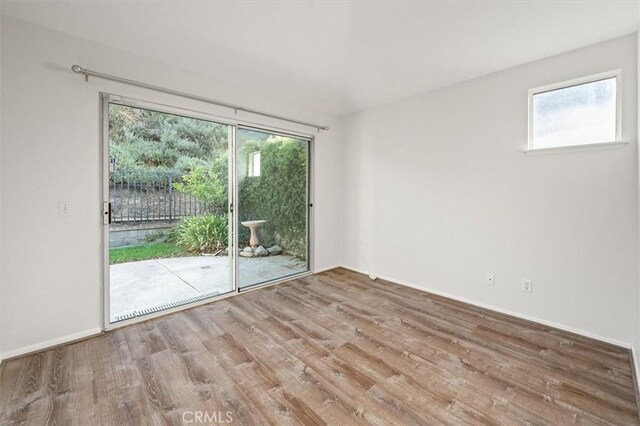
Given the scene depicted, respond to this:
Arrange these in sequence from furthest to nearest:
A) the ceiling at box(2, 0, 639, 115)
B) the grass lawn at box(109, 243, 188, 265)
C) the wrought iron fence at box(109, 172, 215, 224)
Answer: the grass lawn at box(109, 243, 188, 265) → the wrought iron fence at box(109, 172, 215, 224) → the ceiling at box(2, 0, 639, 115)

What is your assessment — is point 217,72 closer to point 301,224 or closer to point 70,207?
point 70,207

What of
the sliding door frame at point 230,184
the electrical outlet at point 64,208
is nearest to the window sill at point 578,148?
the sliding door frame at point 230,184

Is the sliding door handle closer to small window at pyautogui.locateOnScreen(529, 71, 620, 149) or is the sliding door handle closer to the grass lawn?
the grass lawn

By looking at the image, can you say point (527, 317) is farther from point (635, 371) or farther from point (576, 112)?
point (576, 112)

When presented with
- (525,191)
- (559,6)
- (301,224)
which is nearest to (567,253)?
(525,191)

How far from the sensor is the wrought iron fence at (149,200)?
2.60 meters

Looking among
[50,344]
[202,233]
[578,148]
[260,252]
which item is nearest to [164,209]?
[202,233]

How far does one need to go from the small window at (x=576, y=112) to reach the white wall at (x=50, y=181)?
3.75 meters

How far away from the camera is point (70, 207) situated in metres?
2.24

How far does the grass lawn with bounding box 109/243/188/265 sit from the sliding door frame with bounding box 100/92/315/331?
13.5 inches

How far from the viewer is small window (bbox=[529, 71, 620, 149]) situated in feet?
7.43

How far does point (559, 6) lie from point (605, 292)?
2256 mm

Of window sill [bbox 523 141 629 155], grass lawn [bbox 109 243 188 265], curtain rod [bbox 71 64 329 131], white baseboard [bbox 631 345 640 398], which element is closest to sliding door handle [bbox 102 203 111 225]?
grass lawn [bbox 109 243 188 265]

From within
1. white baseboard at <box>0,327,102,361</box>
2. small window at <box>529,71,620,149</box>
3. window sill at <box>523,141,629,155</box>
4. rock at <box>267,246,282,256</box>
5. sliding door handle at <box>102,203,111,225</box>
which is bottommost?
white baseboard at <box>0,327,102,361</box>
